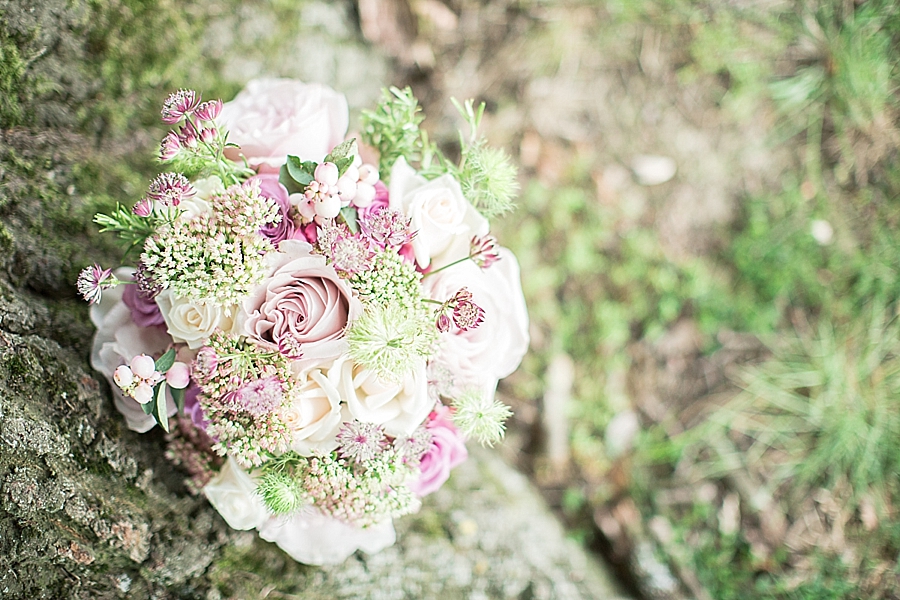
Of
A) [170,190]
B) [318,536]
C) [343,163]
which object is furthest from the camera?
[318,536]

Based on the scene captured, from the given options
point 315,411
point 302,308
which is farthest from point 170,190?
point 315,411

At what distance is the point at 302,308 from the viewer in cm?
112

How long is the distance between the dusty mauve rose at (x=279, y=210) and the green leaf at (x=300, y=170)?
4cm

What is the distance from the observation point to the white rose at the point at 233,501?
132 centimetres

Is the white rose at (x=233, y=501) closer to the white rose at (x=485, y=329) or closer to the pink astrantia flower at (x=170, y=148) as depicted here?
the white rose at (x=485, y=329)

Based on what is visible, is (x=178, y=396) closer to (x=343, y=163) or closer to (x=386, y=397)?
(x=386, y=397)

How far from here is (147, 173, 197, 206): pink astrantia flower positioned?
109cm

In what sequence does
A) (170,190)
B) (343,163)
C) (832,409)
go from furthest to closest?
1. (832,409)
2. (343,163)
3. (170,190)

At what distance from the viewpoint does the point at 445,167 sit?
139 centimetres

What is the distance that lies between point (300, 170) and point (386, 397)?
46cm

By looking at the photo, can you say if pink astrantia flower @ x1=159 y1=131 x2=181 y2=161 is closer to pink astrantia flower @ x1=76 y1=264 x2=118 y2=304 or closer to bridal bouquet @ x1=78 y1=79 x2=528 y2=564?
bridal bouquet @ x1=78 y1=79 x2=528 y2=564

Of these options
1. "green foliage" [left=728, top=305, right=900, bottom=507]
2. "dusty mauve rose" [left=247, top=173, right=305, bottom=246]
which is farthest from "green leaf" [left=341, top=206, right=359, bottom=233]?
"green foliage" [left=728, top=305, right=900, bottom=507]

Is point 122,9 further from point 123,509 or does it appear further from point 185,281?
point 123,509

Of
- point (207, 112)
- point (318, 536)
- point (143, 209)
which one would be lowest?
point (318, 536)
